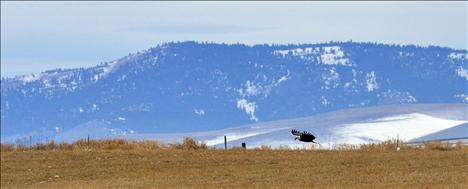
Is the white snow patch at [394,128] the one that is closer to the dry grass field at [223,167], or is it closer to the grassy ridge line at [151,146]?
the grassy ridge line at [151,146]

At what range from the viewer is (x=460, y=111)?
102m

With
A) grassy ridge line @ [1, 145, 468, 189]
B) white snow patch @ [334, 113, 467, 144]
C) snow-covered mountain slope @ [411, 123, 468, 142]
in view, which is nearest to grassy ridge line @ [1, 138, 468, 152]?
grassy ridge line @ [1, 145, 468, 189]

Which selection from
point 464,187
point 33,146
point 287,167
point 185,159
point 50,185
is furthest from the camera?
point 33,146

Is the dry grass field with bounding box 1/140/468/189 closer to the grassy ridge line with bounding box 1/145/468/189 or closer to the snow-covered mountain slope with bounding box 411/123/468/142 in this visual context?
the grassy ridge line with bounding box 1/145/468/189

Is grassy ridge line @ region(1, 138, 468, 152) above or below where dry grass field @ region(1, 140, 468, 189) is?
above

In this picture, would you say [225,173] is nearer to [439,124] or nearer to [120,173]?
[120,173]

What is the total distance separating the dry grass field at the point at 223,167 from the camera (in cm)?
4325

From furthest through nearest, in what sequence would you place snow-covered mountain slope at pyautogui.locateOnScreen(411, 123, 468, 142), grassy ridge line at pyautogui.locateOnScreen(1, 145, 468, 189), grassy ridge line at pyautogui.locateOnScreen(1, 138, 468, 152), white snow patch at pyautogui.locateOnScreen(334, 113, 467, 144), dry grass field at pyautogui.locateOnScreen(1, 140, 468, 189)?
white snow patch at pyautogui.locateOnScreen(334, 113, 467, 144), snow-covered mountain slope at pyautogui.locateOnScreen(411, 123, 468, 142), grassy ridge line at pyautogui.locateOnScreen(1, 138, 468, 152), dry grass field at pyautogui.locateOnScreen(1, 140, 468, 189), grassy ridge line at pyautogui.locateOnScreen(1, 145, 468, 189)

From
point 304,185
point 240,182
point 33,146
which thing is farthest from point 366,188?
point 33,146

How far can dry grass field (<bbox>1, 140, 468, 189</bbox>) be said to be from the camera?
43.2 metres

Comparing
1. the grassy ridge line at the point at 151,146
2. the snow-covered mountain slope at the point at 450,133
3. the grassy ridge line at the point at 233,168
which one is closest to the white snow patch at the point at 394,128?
the snow-covered mountain slope at the point at 450,133

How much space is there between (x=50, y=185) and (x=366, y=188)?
11994mm

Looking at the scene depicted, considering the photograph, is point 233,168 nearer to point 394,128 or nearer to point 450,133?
point 450,133

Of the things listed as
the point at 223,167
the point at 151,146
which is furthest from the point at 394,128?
the point at 223,167
